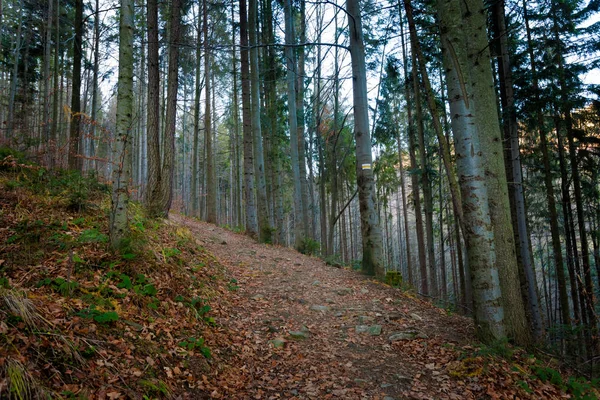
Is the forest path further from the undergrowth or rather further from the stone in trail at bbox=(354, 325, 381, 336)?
the undergrowth

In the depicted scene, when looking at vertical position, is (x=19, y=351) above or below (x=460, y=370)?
above

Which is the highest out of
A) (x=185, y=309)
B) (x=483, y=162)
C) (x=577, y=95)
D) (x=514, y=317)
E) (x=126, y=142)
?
(x=577, y=95)

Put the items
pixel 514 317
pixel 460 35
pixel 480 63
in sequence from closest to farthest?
pixel 514 317, pixel 460 35, pixel 480 63

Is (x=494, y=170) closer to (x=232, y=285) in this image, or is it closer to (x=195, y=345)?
(x=195, y=345)

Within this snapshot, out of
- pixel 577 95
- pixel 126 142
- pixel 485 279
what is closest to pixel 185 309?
pixel 126 142

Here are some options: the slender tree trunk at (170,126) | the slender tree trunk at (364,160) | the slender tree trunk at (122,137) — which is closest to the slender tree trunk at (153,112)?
the slender tree trunk at (170,126)

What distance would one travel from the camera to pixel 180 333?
3531 mm

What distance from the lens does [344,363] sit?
3793 millimetres

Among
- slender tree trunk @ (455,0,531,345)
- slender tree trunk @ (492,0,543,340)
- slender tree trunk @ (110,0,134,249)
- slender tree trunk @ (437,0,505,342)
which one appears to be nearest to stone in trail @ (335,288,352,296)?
slender tree trunk @ (437,0,505,342)

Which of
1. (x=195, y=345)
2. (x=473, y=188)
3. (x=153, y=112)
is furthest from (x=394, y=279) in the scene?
(x=153, y=112)

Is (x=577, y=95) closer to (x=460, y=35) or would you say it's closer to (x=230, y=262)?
(x=460, y=35)

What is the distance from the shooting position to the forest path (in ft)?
10.7

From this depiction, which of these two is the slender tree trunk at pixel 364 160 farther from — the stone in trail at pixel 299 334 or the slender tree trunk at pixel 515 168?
the slender tree trunk at pixel 515 168

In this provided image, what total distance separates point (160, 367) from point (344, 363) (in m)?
2.10
